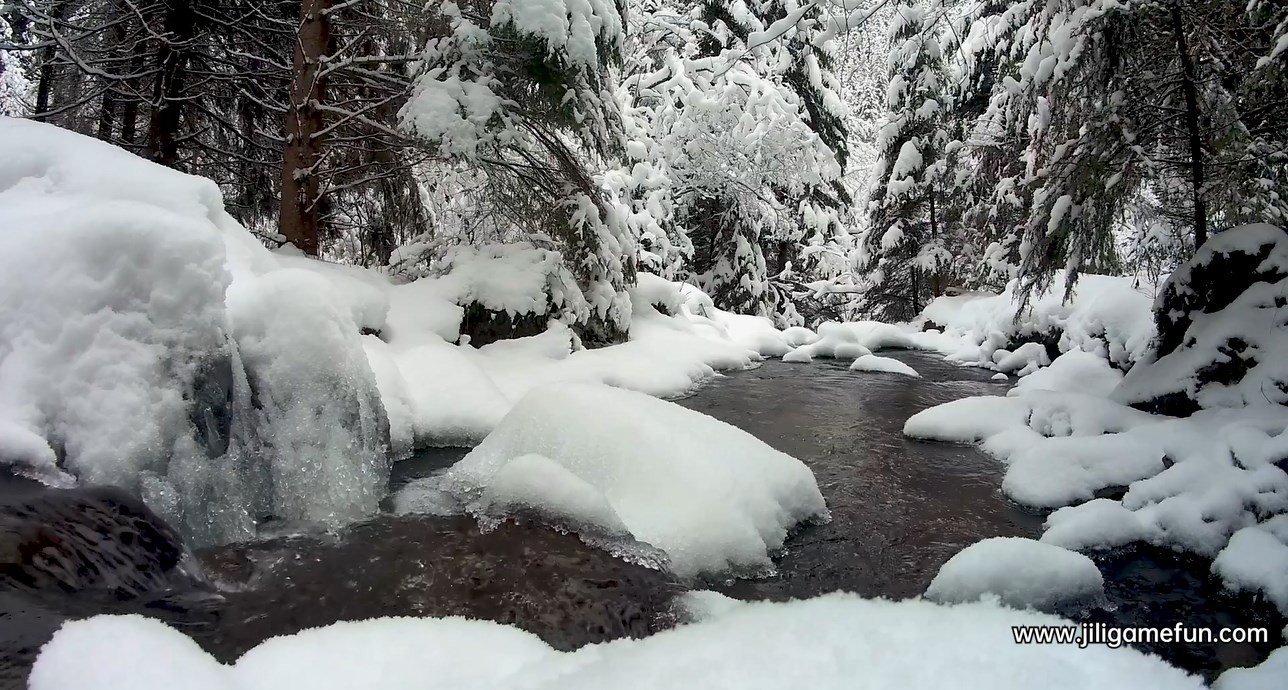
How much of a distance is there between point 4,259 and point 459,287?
4.03 m

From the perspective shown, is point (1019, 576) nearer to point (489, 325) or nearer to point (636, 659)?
point (636, 659)

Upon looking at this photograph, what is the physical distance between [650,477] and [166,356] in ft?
7.82

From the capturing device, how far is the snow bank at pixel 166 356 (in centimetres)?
279

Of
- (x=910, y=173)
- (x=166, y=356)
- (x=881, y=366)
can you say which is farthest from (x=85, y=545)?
(x=910, y=173)

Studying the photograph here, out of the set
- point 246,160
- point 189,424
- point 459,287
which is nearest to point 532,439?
point 189,424

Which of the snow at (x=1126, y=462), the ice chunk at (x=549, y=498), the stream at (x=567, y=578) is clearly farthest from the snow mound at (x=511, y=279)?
the snow at (x=1126, y=462)

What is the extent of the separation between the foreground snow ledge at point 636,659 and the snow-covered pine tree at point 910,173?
13.6 m

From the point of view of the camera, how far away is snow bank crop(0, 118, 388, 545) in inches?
110

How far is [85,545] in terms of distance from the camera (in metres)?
2.29

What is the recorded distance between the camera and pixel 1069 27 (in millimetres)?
5066

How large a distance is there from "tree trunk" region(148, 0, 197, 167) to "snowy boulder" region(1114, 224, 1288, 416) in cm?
878

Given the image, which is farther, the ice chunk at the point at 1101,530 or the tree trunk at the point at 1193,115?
the tree trunk at the point at 1193,115

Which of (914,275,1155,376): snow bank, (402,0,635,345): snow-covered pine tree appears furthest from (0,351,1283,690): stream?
(402,0,635,345): snow-covered pine tree

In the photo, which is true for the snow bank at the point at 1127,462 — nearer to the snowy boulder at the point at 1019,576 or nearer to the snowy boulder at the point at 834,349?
the snowy boulder at the point at 1019,576
